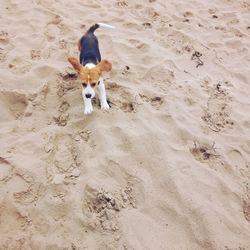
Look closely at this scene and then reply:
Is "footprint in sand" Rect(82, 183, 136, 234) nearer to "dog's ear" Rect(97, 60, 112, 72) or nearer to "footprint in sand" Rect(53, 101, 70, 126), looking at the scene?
"footprint in sand" Rect(53, 101, 70, 126)

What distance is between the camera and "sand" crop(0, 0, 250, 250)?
8.00ft

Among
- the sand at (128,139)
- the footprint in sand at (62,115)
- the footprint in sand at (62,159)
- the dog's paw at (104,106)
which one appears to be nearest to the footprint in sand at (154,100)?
the sand at (128,139)

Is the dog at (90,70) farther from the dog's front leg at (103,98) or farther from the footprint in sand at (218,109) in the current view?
the footprint in sand at (218,109)

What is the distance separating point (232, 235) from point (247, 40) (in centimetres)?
317

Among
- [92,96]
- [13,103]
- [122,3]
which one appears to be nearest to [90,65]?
[92,96]

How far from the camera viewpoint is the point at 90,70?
3.04 m

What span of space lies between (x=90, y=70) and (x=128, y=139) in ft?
2.30

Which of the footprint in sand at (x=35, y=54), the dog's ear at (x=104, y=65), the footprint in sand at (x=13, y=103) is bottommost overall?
the footprint in sand at (x=13, y=103)

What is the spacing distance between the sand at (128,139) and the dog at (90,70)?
12 cm

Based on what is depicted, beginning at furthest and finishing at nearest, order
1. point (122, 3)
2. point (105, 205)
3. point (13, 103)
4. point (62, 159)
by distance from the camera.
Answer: point (122, 3) → point (13, 103) → point (62, 159) → point (105, 205)

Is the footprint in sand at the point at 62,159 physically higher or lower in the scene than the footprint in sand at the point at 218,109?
lower

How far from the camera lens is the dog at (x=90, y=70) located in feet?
10.0

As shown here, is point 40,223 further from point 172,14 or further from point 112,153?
point 172,14

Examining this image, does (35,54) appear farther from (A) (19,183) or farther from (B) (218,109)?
(B) (218,109)
